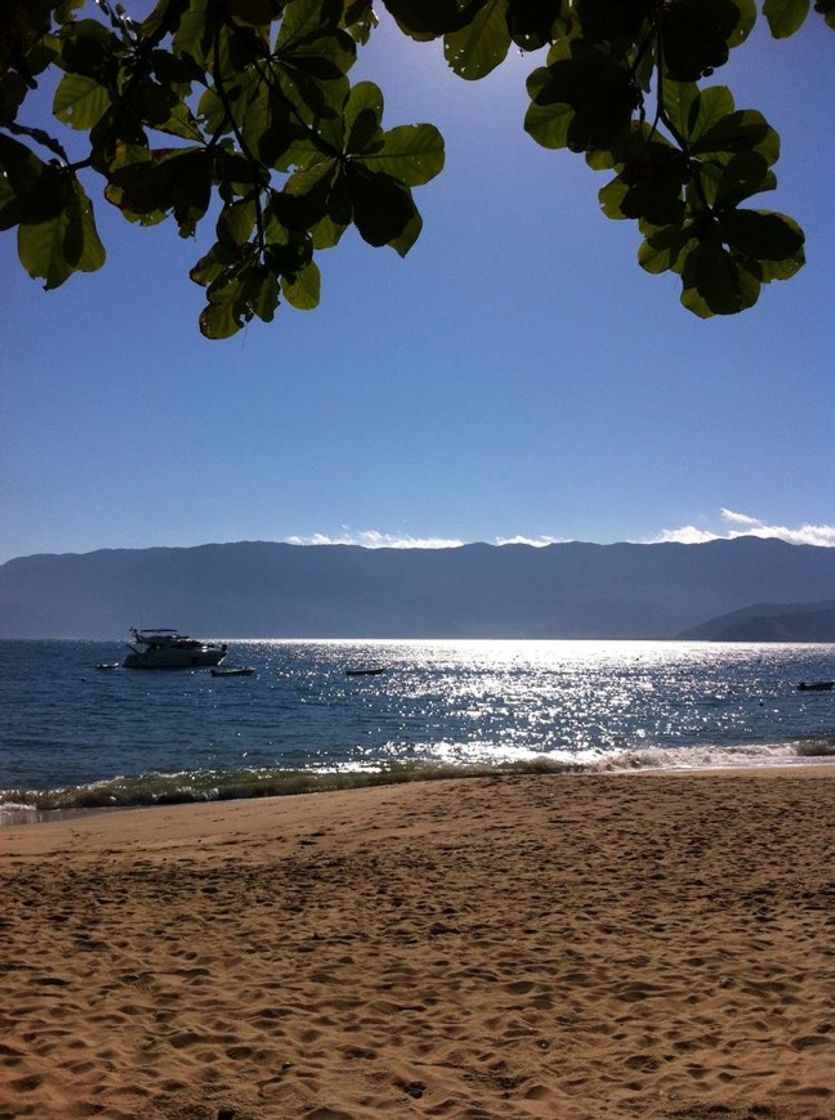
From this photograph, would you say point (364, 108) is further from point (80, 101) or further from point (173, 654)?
point (173, 654)

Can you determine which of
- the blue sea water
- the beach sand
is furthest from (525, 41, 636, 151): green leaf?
the blue sea water

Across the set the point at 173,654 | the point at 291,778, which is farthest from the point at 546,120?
the point at 173,654

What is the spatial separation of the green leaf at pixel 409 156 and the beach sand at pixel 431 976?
14.6 ft

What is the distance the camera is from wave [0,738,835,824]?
747 inches

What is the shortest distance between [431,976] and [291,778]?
16.4m

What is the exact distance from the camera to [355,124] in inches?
40.2

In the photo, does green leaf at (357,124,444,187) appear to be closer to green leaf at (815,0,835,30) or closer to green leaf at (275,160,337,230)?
green leaf at (275,160,337,230)

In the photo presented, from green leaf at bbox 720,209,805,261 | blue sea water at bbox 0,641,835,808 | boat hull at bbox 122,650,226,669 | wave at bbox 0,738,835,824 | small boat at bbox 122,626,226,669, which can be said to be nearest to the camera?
green leaf at bbox 720,209,805,261

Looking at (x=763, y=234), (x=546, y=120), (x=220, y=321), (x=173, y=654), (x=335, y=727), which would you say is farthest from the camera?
(x=173, y=654)

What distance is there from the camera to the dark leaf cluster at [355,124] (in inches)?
37.6

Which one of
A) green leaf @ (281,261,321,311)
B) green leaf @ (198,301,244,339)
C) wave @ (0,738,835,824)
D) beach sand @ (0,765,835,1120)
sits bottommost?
wave @ (0,738,835,824)

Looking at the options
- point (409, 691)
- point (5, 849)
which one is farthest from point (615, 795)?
point (409, 691)

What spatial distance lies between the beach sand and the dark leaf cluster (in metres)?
4.39

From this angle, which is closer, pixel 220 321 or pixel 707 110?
pixel 707 110
